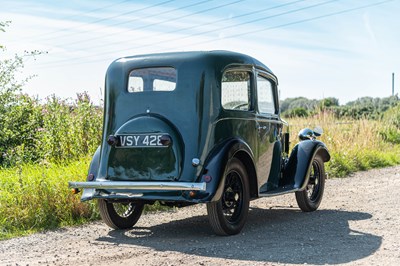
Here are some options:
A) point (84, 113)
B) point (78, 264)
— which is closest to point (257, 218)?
point (78, 264)

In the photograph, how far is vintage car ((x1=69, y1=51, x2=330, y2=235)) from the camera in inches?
259

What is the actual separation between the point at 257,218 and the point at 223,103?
6.68 ft

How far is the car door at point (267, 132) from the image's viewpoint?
7.66 m

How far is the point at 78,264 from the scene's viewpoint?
18.7ft

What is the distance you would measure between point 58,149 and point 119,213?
14.2 feet

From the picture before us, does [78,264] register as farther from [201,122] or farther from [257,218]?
[257,218]

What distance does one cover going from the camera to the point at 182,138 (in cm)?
671

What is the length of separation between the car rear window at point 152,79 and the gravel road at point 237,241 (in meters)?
1.71

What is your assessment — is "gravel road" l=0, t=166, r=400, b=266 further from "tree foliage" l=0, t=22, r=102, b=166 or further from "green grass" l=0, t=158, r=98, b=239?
"tree foliage" l=0, t=22, r=102, b=166

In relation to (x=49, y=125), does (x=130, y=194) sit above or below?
below

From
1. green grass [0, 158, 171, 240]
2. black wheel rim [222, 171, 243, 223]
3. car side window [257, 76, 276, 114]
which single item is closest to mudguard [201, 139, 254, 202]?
black wheel rim [222, 171, 243, 223]

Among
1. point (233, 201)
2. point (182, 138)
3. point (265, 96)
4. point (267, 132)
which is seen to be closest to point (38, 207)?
point (182, 138)

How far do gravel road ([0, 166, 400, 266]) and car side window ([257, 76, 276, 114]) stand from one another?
1.47 meters

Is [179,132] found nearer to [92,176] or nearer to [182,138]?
[182,138]
